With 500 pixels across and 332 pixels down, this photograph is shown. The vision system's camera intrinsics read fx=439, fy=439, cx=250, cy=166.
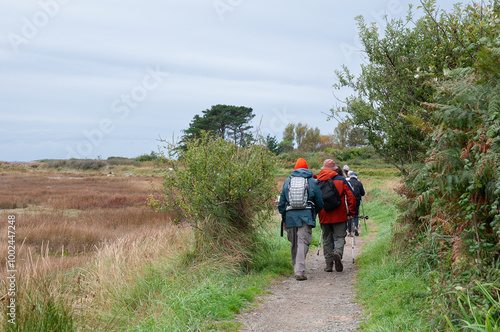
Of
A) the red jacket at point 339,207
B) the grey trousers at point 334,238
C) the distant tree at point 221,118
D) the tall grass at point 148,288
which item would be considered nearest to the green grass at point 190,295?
the tall grass at point 148,288

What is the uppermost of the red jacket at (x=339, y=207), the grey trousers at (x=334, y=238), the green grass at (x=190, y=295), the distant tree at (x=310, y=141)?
the distant tree at (x=310, y=141)

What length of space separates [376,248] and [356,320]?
159 inches

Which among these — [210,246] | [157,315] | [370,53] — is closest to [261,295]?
[210,246]

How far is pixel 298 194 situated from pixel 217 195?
1481 mm

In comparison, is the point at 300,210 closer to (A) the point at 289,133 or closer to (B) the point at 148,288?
(B) the point at 148,288

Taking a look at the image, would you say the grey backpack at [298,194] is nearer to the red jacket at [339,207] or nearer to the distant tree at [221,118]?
the red jacket at [339,207]

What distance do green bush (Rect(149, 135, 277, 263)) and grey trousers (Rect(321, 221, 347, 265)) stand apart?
142 cm

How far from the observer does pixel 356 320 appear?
18.4 ft

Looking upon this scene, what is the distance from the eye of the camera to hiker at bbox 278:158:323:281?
798cm

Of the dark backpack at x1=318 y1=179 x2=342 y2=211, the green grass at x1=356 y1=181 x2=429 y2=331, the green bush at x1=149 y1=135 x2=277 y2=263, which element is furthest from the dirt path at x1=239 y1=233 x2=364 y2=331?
the dark backpack at x1=318 y1=179 x2=342 y2=211

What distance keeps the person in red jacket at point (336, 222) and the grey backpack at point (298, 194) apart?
2.48 ft

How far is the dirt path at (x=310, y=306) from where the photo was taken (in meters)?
5.49

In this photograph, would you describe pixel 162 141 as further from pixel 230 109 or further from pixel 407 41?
pixel 230 109

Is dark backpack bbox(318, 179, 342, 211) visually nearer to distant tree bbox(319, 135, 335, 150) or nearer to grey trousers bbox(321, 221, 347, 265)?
grey trousers bbox(321, 221, 347, 265)
